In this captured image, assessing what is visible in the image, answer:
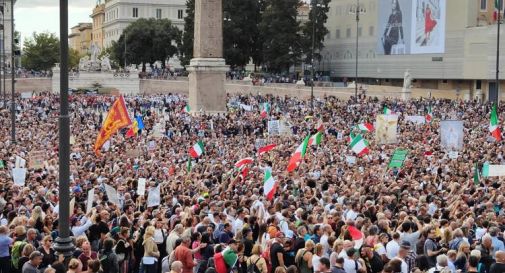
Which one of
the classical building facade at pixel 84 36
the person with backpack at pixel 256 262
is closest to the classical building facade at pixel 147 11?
the classical building facade at pixel 84 36

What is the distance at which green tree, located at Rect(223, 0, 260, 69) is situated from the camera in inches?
3371

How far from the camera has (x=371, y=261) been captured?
11672 millimetres

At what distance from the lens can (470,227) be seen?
1359 cm

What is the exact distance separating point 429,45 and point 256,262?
65.2 m

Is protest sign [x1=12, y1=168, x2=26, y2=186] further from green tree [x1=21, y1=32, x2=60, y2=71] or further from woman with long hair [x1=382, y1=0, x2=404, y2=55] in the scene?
green tree [x1=21, y1=32, x2=60, y2=71]

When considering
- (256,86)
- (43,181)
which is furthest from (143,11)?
(43,181)

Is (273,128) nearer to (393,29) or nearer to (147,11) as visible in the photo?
(393,29)

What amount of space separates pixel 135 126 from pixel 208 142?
3.02 m

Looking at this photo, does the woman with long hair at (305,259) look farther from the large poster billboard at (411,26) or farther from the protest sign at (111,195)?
the large poster billboard at (411,26)

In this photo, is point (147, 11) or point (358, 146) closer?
point (358, 146)

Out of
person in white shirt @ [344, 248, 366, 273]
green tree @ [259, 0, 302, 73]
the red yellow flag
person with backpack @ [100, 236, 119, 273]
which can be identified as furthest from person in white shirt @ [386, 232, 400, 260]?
green tree @ [259, 0, 302, 73]

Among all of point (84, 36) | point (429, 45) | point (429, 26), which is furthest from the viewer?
point (84, 36)

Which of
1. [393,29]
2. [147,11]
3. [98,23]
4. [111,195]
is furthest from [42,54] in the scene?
[111,195]

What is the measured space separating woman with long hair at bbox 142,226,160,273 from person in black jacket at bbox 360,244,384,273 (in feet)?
9.65
